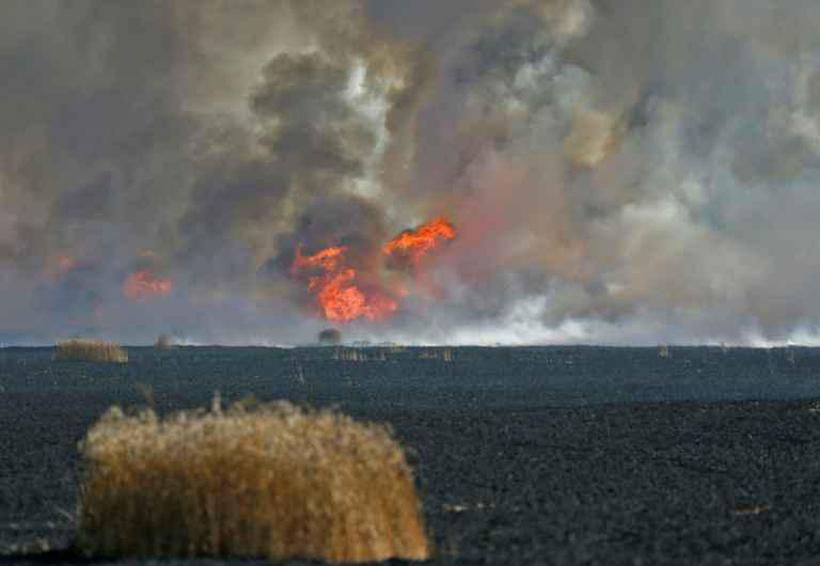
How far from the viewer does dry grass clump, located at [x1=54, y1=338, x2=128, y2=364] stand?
241 feet

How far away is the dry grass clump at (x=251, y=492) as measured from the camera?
649 inches

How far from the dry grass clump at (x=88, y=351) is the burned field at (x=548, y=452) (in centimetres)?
896

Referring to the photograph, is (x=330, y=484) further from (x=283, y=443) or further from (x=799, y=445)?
(x=799, y=445)

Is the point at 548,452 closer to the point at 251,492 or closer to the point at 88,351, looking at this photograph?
the point at 251,492

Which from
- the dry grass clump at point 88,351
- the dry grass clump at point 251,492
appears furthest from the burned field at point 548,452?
the dry grass clump at point 88,351

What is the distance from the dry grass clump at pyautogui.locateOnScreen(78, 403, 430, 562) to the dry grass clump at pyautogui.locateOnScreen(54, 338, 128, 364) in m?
56.5

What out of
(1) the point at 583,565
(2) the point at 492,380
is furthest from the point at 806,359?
(1) the point at 583,565

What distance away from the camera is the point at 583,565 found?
1628 centimetres

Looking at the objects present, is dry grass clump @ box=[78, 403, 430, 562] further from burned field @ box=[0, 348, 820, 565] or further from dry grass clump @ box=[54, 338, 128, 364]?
dry grass clump @ box=[54, 338, 128, 364]

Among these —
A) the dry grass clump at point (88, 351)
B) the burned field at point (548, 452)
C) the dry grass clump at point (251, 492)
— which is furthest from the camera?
the dry grass clump at point (88, 351)

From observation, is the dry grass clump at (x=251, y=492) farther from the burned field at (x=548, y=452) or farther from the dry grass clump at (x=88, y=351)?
the dry grass clump at (x=88, y=351)

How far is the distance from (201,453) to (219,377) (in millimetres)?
42755

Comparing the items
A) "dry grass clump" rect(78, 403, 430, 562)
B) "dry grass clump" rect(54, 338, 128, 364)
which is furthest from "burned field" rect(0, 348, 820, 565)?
"dry grass clump" rect(54, 338, 128, 364)

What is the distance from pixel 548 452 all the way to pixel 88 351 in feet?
160
